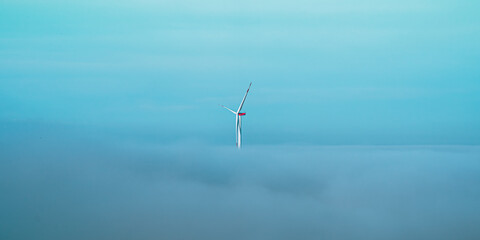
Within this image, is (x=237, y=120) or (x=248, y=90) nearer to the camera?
(x=248, y=90)

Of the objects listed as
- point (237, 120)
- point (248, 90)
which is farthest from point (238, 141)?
point (248, 90)

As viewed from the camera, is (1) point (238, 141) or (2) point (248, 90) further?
(1) point (238, 141)

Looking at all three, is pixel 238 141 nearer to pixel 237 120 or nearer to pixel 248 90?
pixel 237 120
